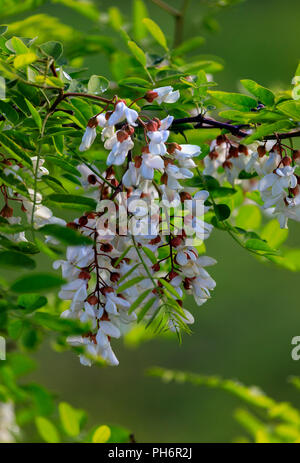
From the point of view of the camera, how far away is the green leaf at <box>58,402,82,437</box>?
1.04 m

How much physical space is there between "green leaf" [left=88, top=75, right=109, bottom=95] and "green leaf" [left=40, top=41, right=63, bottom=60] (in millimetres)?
51

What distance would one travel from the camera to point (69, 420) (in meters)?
1.05

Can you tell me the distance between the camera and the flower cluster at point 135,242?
634 mm

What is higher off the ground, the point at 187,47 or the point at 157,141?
the point at 187,47

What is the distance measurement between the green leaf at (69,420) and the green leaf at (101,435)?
0.18 meters

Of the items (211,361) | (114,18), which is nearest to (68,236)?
(114,18)

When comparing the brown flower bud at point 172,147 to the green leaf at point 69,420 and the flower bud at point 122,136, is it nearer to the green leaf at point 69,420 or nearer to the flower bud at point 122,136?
the flower bud at point 122,136

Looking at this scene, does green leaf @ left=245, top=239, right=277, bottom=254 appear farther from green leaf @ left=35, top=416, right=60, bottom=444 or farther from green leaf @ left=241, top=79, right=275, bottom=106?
green leaf @ left=35, top=416, right=60, bottom=444

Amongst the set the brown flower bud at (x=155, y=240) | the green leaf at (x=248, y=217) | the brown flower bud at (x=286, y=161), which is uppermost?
the green leaf at (x=248, y=217)

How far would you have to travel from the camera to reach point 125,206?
2.17 feet

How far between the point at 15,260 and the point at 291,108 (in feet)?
1.13

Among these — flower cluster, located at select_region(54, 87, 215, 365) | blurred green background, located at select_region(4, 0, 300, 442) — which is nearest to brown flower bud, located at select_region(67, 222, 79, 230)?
flower cluster, located at select_region(54, 87, 215, 365)

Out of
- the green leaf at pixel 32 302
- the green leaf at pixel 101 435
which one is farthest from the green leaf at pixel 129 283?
the green leaf at pixel 101 435

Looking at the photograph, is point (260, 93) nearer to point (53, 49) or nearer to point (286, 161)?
point (286, 161)
